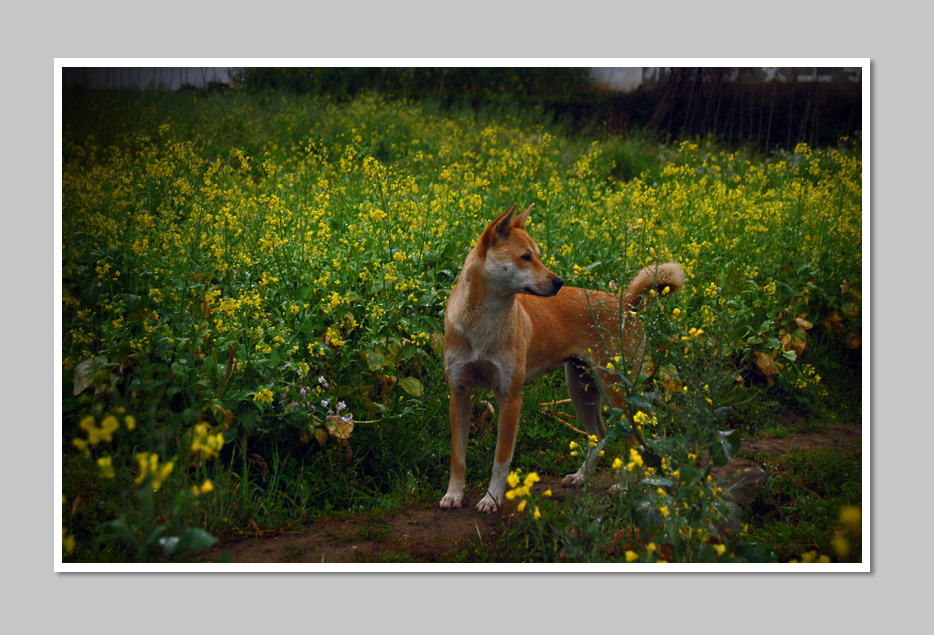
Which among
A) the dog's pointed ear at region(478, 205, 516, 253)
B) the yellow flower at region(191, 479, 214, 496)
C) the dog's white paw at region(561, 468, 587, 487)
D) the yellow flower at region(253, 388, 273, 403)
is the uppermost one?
the dog's pointed ear at region(478, 205, 516, 253)

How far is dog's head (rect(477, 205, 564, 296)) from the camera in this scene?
12.0 ft

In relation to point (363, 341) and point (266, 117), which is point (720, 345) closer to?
point (363, 341)

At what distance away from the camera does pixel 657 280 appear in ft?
13.7

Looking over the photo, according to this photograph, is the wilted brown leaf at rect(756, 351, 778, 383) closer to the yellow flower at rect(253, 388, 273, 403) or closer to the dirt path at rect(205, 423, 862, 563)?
the dirt path at rect(205, 423, 862, 563)

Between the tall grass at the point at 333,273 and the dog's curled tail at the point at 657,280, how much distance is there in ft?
0.34

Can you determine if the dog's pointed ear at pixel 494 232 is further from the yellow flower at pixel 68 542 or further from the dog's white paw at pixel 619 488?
the yellow flower at pixel 68 542

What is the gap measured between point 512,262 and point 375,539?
1609mm

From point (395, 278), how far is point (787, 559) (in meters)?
2.71

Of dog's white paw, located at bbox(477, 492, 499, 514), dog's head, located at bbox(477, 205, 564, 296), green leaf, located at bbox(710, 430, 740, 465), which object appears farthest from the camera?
dog's white paw, located at bbox(477, 492, 499, 514)

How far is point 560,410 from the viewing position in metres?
4.86

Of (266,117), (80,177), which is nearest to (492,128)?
(266,117)

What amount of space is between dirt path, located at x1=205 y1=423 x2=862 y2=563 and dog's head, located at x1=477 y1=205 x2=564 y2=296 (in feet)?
4.17

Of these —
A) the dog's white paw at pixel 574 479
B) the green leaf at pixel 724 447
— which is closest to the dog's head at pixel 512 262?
the green leaf at pixel 724 447

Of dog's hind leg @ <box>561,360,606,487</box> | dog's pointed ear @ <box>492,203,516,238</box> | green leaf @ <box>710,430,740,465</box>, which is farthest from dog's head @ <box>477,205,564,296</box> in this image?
green leaf @ <box>710,430,740,465</box>
